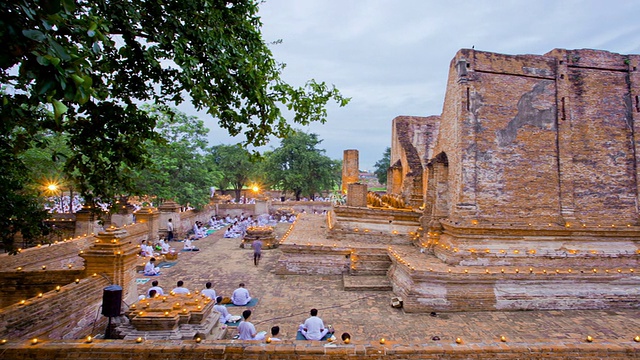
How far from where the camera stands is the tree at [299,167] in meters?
31.9

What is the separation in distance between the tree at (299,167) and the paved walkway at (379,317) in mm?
A: 20278

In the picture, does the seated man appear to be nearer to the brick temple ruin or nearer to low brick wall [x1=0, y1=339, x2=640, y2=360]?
low brick wall [x1=0, y1=339, x2=640, y2=360]

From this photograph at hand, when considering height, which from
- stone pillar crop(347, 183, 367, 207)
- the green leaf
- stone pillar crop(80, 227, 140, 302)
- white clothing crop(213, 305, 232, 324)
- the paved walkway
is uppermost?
the green leaf

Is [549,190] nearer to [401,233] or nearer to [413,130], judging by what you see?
[401,233]

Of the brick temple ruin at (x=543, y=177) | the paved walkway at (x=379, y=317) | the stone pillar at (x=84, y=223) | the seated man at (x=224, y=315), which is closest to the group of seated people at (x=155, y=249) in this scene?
the stone pillar at (x=84, y=223)

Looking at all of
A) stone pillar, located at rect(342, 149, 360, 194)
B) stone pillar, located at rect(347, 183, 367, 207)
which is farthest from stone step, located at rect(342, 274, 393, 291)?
stone pillar, located at rect(342, 149, 360, 194)

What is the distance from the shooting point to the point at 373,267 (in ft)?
38.6

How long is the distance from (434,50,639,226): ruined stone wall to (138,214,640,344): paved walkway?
10.5 ft

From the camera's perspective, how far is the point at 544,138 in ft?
36.0

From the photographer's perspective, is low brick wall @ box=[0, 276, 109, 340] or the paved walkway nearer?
low brick wall @ box=[0, 276, 109, 340]

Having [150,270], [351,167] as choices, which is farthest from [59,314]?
[351,167]

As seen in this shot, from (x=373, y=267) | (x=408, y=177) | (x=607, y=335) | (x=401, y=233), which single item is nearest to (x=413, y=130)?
(x=408, y=177)

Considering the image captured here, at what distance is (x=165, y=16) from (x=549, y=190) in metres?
12.4

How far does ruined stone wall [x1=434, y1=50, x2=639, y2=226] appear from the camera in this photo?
10.6 m
